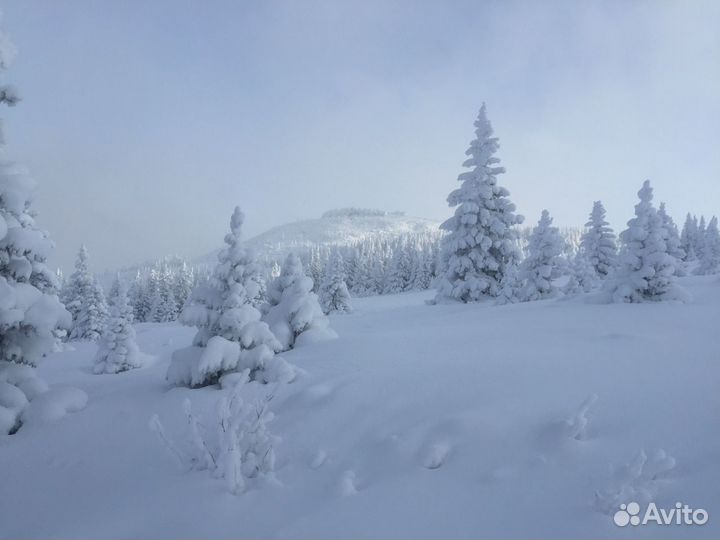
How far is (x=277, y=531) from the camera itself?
122 inches

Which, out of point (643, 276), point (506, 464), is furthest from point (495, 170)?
point (506, 464)

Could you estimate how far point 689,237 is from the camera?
72500 mm

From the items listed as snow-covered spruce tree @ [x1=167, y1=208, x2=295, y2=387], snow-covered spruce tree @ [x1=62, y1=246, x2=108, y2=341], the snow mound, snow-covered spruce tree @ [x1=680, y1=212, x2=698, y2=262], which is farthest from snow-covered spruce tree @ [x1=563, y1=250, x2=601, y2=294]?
snow-covered spruce tree @ [x1=680, y1=212, x2=698, y2=262]

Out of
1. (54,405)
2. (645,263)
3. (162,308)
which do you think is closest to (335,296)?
(645,263)

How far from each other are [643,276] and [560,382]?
27.3 feet

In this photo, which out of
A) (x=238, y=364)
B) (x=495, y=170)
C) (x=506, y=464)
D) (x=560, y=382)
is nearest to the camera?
(x=506, y=464)

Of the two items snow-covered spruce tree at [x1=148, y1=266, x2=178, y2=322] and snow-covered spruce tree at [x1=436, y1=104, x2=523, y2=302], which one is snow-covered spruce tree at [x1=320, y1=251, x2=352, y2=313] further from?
snow-covered spruce tree at [x1=148, y1=266, x2=178, y2=322]

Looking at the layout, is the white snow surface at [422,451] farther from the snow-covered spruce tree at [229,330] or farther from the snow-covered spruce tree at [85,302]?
the snow-covered spruce tree at [85,302]

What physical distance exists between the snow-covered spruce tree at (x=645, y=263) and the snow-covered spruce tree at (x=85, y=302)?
43.8m

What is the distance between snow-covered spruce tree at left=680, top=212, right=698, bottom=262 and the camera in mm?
70069

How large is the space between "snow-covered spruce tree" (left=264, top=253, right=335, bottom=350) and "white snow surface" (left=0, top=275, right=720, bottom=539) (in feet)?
9.42

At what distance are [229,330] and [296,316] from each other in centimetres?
253

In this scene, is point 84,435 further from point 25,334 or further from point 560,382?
point 560,382

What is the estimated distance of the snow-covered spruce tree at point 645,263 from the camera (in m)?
10.7
